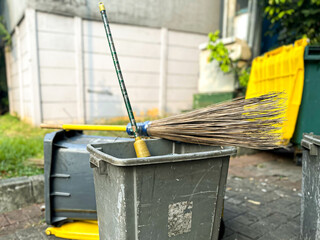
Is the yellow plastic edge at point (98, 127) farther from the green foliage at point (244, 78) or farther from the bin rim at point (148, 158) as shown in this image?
the green foliage at point (244, 78)

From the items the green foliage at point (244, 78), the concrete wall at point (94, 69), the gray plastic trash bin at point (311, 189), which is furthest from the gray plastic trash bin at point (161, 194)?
the concrete wall at point (94, 69)

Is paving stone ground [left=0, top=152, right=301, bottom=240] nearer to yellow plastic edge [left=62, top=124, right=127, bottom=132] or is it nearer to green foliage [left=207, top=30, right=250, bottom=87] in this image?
yellow plastic edge [left=62, top=124, right=127, bottom=132]

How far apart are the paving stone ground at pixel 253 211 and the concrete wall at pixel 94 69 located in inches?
131

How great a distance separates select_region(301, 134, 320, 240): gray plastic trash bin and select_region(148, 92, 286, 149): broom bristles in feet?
0.86

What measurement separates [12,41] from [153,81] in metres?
4.60

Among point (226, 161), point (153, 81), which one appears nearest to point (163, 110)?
point (153, 81)

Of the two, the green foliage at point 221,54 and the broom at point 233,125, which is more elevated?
the green foliage at point 221,54

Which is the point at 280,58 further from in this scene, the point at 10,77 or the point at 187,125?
the point at 10,77

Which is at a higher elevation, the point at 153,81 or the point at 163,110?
the point at 153,81

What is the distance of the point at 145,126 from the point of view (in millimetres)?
1856

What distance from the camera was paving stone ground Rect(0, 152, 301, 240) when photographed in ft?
7.26

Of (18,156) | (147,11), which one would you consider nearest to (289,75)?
(18,156)

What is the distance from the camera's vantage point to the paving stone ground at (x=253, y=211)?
7.26 feet

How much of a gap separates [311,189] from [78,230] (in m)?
1.88
